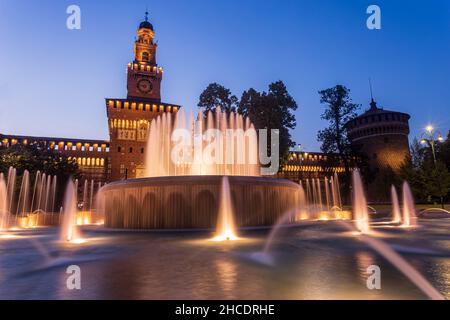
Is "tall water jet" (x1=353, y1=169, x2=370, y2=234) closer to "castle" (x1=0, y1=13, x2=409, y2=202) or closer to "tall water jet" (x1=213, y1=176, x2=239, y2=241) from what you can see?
"tall water jet" (x1=213, y1=176, x2=239, y2=241)

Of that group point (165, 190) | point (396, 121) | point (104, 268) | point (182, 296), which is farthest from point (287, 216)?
point (396, 121)

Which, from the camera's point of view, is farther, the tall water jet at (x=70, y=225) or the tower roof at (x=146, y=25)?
the tower roof at (x=146, y=25)

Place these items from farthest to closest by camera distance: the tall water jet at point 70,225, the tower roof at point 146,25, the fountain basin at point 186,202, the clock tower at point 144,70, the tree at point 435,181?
the tower roof at point 146,25, the clock tower at point 144,70, the tree at point 435,181, the fountain basin at point 186,202, the tall water jet at point 70,225

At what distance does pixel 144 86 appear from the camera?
189 ft

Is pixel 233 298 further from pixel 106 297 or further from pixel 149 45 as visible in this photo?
pixel 149 45

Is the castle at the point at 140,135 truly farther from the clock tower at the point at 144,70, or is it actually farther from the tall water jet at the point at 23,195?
the tall water jet at the point at 23,195

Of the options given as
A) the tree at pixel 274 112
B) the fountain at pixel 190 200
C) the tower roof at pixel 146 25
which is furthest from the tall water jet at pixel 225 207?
the tower roof at pixel 146 25

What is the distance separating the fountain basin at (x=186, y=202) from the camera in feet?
39.1

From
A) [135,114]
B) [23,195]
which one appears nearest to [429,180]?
[23,195]

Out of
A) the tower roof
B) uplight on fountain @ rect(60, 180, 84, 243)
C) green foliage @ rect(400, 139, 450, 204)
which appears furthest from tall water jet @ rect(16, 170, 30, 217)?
the tower roof

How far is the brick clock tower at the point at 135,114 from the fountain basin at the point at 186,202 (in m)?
35.8

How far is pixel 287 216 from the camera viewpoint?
1437 centimetres

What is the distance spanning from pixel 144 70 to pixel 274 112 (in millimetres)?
37539
